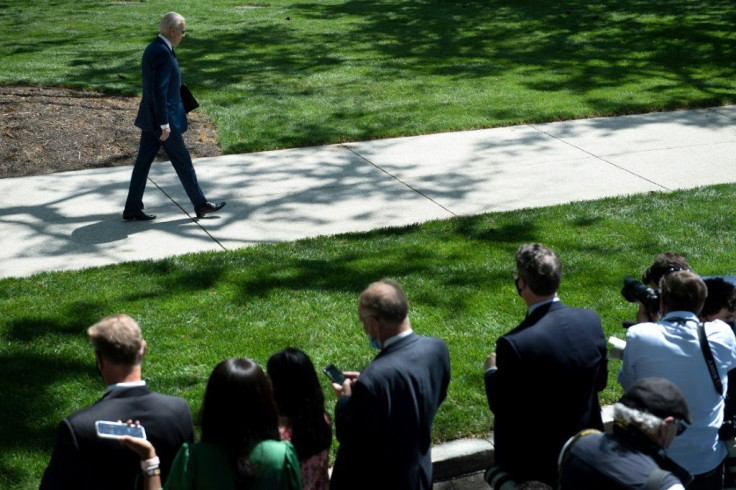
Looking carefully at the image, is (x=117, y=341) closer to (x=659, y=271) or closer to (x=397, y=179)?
(x=659, y=271)

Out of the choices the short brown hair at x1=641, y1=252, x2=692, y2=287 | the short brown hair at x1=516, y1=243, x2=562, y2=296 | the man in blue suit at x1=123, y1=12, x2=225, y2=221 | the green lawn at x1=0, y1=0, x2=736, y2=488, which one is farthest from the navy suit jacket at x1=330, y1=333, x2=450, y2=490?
the man in blue suit at x1=123, y1=12, x2=225, y2=221

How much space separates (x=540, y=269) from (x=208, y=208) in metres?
5.77

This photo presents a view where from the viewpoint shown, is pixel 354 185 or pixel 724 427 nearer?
pixel 724 427

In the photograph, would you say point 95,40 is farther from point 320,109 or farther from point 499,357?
point 499,357

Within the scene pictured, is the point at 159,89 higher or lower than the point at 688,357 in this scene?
higher

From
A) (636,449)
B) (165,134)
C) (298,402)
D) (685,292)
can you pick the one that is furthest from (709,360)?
(165,134)

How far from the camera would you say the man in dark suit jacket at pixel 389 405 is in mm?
4227

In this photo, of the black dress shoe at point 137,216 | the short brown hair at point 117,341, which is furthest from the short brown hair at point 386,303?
the black dress shoe at point 137,216

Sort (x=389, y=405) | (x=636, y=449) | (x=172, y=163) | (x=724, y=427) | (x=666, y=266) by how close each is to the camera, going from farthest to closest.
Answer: (x=172, y=163) < (x=666, y=266) < (x=724, y=427) < (x=389, y=405) < (x=636, y=449)

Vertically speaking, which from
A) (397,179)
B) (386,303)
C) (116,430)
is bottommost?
(397,179)

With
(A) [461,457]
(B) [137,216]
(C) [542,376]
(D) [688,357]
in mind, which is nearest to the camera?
(C) [542,376]

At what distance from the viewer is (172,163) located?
9461mm

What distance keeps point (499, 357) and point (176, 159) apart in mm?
5735

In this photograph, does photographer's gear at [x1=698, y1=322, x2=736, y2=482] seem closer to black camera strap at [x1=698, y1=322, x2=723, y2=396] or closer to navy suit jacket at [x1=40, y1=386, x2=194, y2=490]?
black camera strap at [x1=698, y1=322, x2=723, y2=396]
